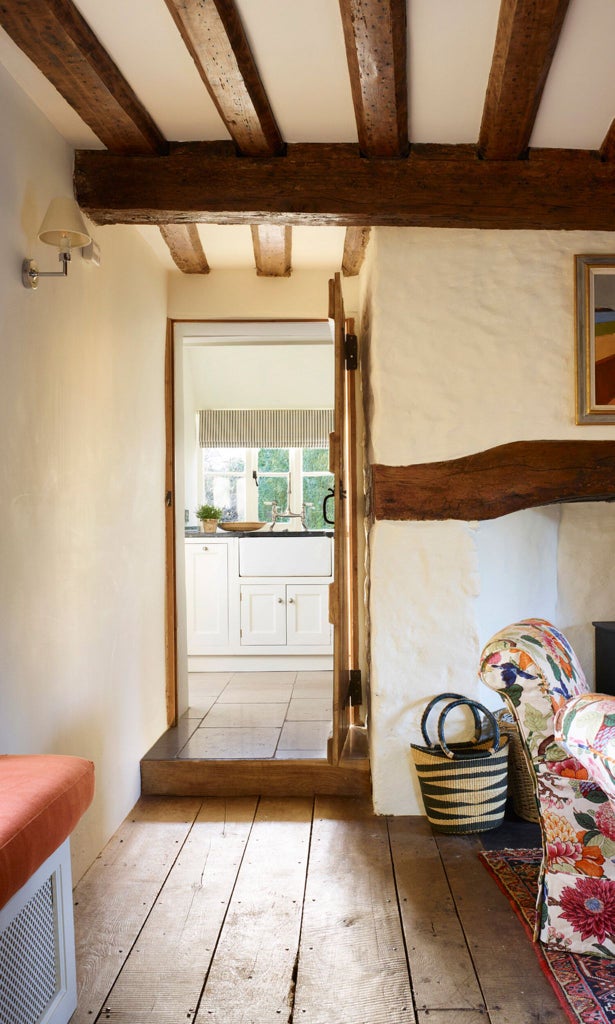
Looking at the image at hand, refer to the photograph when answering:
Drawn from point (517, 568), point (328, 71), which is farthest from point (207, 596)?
point (328, 71)

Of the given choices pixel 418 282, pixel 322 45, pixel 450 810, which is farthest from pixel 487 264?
pixel 450 810

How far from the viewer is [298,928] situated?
89.0 inches

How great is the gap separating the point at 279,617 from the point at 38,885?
383cm

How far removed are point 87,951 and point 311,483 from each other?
15.8ft

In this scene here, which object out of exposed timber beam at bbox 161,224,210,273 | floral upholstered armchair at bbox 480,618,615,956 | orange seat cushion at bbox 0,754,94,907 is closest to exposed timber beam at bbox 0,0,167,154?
exposed timber beam at bbox 161,224,210,273

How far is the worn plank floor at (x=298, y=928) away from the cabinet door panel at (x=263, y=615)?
7.79 ft

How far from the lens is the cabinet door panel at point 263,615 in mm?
5492

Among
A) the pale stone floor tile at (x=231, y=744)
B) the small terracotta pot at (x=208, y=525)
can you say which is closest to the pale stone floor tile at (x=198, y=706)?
the pale stone floor tile at (x=231, y=744)

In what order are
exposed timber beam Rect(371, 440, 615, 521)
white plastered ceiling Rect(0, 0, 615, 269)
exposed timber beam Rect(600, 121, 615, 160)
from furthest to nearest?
exposed timber beam Rect(371, 440, 615, 521) < exposed timber beam Rect(600, 121, 615, 160) < white plastered ceiling Rect(0, 0, 615, 269)

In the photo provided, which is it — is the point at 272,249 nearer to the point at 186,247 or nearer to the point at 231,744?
the point at 186,247

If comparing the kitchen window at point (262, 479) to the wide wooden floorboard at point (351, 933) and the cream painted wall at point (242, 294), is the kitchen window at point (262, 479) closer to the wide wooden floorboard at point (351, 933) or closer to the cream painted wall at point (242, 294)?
the cream painted wall at point (242, 294)

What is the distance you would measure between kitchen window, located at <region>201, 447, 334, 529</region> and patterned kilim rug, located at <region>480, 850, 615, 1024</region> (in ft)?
14.3

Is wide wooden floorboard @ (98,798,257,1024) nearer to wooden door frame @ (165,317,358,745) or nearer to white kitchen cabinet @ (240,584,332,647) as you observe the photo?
wooden door frame @ (165,317,358,745)

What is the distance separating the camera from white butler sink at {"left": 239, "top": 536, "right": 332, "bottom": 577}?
5508 millimetres
